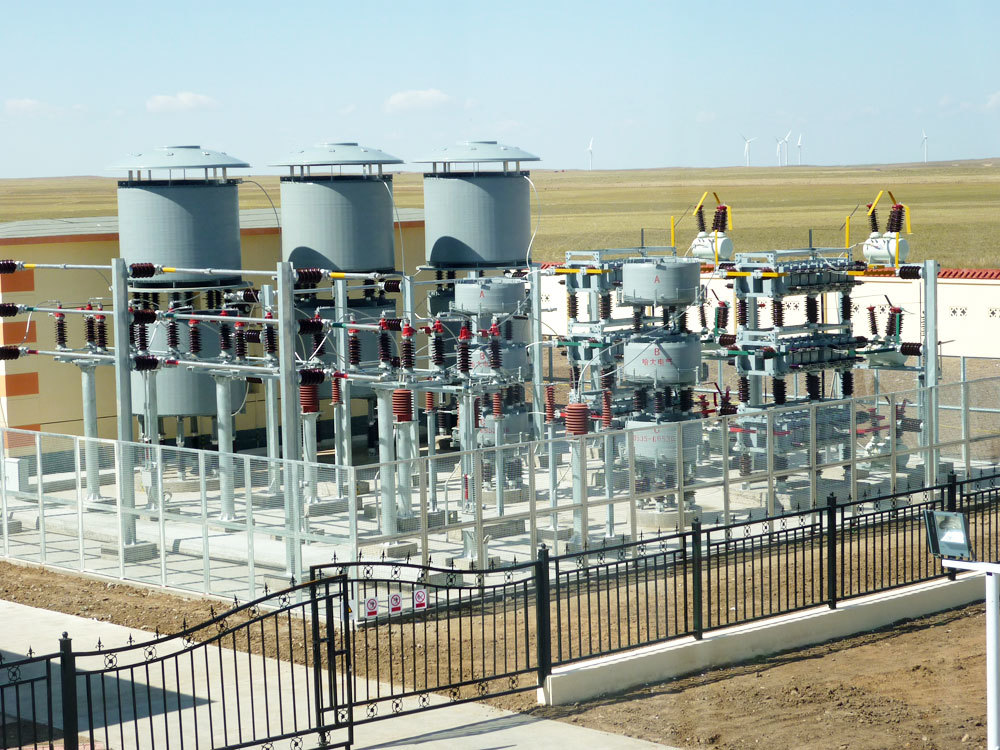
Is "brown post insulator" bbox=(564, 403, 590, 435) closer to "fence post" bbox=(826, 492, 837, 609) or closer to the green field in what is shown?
"fence post" bbox=(826, 492, 837, 609)

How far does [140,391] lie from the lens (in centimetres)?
2247

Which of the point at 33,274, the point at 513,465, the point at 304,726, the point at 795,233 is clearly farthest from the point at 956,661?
the point at 795,233

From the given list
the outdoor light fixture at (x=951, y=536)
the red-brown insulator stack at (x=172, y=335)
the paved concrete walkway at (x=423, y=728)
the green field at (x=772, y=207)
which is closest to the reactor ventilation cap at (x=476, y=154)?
the red-brown insulator stack at (x=172, y=335)

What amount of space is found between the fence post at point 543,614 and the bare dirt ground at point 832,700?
334mm

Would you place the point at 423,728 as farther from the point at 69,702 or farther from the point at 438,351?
the point at 438,351

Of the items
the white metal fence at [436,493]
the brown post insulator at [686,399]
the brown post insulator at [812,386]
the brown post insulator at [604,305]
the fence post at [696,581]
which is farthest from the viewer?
the brown post insulator at [812,386]

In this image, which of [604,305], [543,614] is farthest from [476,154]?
[543,614]

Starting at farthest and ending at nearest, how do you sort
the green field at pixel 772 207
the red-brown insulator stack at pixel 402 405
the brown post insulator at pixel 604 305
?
the green field at pixel 772 207, the brown post insulator at pixel 604 305, the red-brown insulator stack at pixel 402 405

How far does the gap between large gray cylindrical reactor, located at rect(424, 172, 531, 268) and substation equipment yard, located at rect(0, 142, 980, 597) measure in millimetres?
39

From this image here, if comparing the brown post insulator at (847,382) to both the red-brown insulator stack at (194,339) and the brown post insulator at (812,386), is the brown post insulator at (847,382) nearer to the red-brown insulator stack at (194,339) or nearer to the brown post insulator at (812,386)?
the brown post insulator at (812,386)

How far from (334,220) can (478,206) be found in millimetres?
2430

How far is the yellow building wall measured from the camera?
77.4 ft

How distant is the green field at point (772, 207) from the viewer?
9431cm

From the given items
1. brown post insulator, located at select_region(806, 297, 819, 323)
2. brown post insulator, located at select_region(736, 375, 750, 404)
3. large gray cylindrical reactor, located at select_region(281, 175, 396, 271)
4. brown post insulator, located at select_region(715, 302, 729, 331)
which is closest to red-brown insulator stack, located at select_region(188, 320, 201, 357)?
large gray cylindrical reactor, located at select_region(281, 175, 396, 271)
